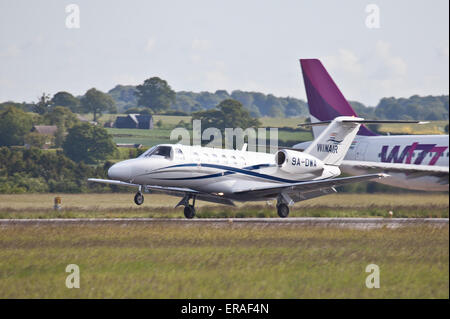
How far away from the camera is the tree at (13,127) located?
45.2 metres

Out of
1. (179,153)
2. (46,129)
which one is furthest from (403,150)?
(46,129)

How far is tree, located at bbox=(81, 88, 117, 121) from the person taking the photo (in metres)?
81.2

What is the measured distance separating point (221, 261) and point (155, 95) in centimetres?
7639

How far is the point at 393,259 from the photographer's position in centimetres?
2027

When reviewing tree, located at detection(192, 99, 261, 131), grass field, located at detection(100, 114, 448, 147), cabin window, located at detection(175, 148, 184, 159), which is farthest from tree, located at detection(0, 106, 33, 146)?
tree, located at detection(192, 99, 261, 131)

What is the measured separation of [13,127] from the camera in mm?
47969

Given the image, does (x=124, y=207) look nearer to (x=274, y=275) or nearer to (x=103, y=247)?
(x=103, y=247)

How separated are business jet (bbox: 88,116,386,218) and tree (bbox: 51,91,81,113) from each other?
34707 millimetres

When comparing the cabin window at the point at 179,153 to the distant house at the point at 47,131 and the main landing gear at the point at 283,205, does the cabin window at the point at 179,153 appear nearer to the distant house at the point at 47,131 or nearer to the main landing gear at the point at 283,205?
the main landing gear at the point at 283,205

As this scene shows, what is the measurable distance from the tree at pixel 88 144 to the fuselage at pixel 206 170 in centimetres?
2151

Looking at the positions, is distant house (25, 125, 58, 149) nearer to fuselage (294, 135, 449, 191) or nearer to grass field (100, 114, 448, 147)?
grass field (100, 114, 448, 147)

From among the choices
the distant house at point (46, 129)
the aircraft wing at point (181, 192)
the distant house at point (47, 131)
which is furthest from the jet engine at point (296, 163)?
Result: the distant house at point (46, 129)
